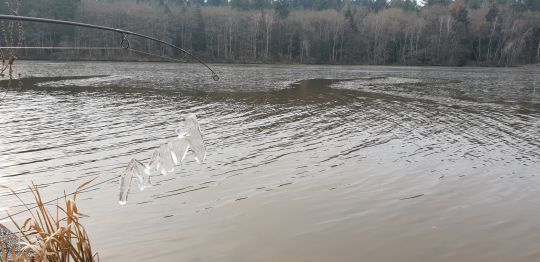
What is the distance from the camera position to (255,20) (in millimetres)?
105875

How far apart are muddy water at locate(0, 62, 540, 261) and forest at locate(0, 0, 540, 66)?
251ft

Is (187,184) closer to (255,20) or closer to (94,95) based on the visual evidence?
(94,95)

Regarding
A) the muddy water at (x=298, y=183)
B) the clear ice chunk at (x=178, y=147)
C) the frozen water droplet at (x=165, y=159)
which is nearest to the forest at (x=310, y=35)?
the muddy water at (x=298, y=183)

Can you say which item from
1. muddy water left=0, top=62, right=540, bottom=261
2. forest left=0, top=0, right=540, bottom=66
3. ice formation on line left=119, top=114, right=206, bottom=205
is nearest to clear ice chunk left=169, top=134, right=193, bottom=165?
ice formation on line left=119, top=114, right=206, bottom=205

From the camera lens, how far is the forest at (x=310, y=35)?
95.0 metres

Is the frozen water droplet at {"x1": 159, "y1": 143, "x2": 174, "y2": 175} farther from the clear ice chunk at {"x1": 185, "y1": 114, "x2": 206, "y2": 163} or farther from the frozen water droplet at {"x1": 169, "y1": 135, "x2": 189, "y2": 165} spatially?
the clear ice chunk at {"x1": 185, "y1": 114, "x2": 206, "y2": 163}

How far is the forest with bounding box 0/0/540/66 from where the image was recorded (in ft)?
312

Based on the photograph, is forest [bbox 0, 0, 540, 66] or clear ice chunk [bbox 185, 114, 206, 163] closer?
clear ice chunk [bbox 185, 114, 206, 163]

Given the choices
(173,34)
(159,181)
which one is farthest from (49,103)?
(173,34)

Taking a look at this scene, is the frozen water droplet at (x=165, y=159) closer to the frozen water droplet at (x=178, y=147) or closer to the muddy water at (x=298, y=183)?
the frozen water droplet at (x=178, y=147)

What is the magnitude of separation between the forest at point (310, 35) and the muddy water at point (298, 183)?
7643 cm

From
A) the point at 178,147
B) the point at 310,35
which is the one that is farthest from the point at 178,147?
the point at 310,35

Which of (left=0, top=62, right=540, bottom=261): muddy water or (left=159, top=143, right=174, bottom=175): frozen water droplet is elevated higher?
(left=159, top=143, right=174, bottom=175): frozen water droplet

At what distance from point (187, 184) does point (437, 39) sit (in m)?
101
